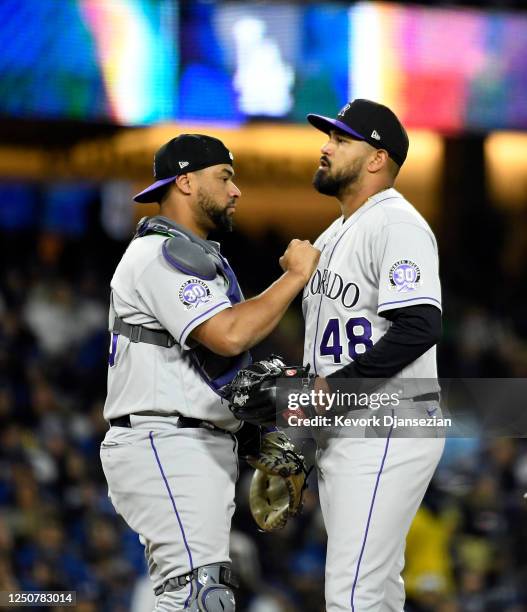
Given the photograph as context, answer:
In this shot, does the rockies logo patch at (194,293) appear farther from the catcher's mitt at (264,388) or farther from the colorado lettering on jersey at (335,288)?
the colorado lettering on jersey at (335,288)

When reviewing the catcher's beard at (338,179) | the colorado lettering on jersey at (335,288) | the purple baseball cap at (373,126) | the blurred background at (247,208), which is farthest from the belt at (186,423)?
the blurred background at (247,208)

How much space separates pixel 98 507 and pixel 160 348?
12.1ft

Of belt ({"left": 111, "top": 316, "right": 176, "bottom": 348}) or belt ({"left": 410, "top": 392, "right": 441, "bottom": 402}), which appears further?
belt ({"left": 111, "top": 316, "right": 176, "bottom": 348})

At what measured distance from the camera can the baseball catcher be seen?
10.3 ft

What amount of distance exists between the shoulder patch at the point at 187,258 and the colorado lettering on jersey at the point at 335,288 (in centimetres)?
31

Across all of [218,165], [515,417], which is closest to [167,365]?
[218,165]

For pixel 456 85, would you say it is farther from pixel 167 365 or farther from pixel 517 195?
pixel 167 365

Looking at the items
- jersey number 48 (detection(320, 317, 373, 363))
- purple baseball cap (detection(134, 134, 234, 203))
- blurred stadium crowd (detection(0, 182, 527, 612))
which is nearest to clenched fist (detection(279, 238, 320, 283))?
jersey number 48 (detection(320, 317, 373, 363))

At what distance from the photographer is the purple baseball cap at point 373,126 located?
3342 mm

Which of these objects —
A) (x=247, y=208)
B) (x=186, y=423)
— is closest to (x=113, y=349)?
(x=186, y=423)

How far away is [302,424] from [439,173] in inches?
322

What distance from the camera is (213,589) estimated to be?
10.3ft

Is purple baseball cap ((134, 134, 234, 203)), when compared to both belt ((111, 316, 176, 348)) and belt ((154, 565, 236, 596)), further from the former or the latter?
belt ((154, 565, 236, 596))

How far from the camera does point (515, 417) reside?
14.3 feet
